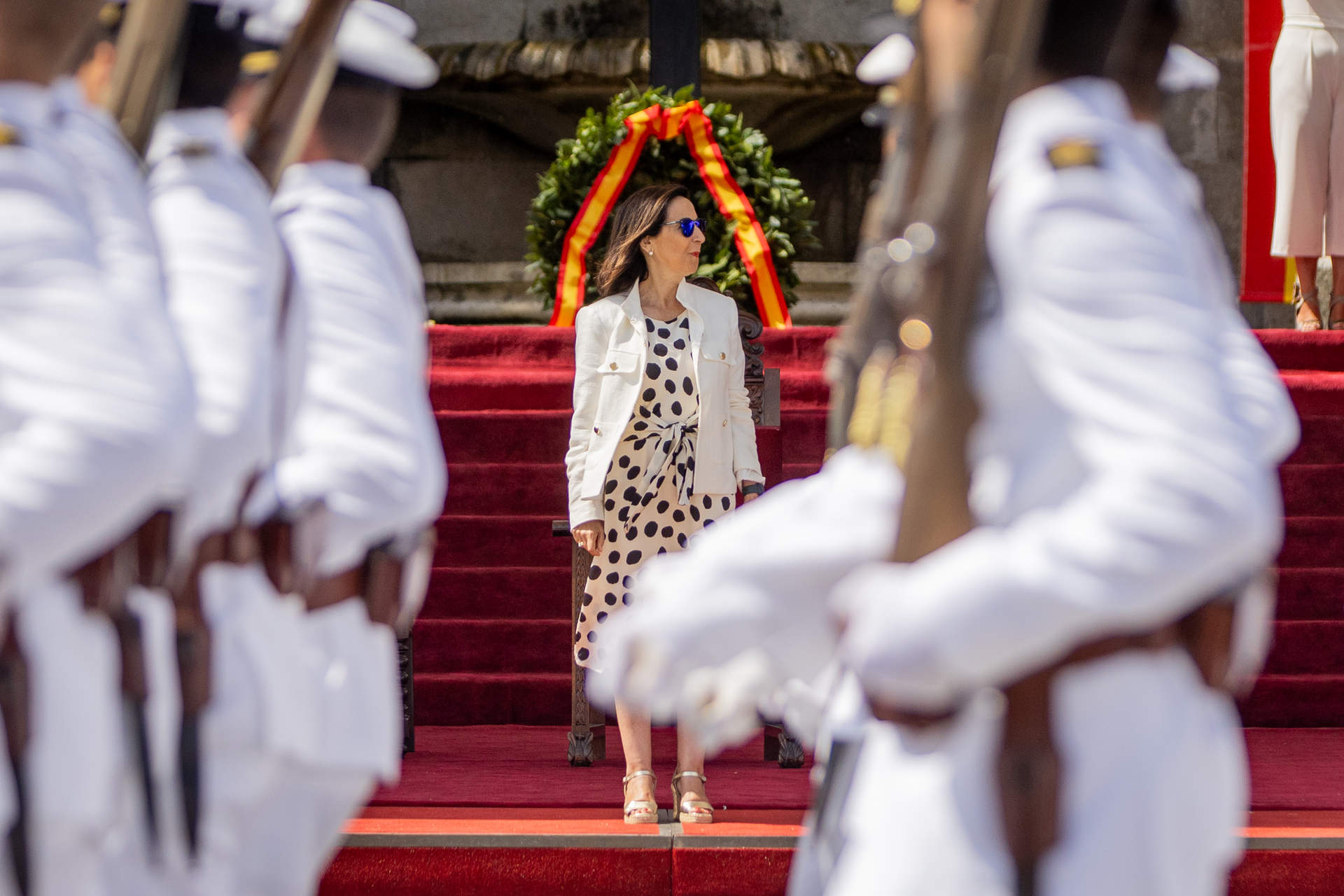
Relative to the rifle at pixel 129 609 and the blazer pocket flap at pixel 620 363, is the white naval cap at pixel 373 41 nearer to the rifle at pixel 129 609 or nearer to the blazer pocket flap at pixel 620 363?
the rifle at pixel 129 609

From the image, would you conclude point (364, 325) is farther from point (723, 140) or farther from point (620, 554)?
point (723, 140)

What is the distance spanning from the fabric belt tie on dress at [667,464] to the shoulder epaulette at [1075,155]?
11.9 ft

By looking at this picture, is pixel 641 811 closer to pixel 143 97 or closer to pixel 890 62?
pixel 143 97

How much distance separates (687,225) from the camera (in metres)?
5.29

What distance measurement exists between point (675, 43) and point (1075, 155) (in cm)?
847

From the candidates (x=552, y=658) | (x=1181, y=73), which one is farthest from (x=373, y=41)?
(x=552, y=658)

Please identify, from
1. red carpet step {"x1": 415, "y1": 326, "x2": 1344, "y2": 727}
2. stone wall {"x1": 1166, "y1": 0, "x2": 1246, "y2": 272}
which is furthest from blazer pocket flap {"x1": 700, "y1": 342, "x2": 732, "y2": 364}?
stone wall {"x1": 1166, "y1": 0, "x2": 1246, "y2": 272}

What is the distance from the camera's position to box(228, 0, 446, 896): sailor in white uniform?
2.43 meters

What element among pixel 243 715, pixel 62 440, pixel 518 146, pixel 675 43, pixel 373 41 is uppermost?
pixel 675 43

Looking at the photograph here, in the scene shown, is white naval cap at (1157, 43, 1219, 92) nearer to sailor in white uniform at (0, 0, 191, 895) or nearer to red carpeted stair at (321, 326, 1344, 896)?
sailor in white uniform at (0, 0, 191, 895)

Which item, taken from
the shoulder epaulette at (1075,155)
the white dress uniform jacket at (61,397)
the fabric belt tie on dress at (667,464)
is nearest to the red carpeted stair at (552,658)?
the fabric belt tie on dress at (667,464)

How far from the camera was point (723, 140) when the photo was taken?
9.05m

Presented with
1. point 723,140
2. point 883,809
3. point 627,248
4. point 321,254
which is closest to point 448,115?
point 723,140

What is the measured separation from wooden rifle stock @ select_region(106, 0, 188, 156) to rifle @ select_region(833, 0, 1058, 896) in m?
1.13
